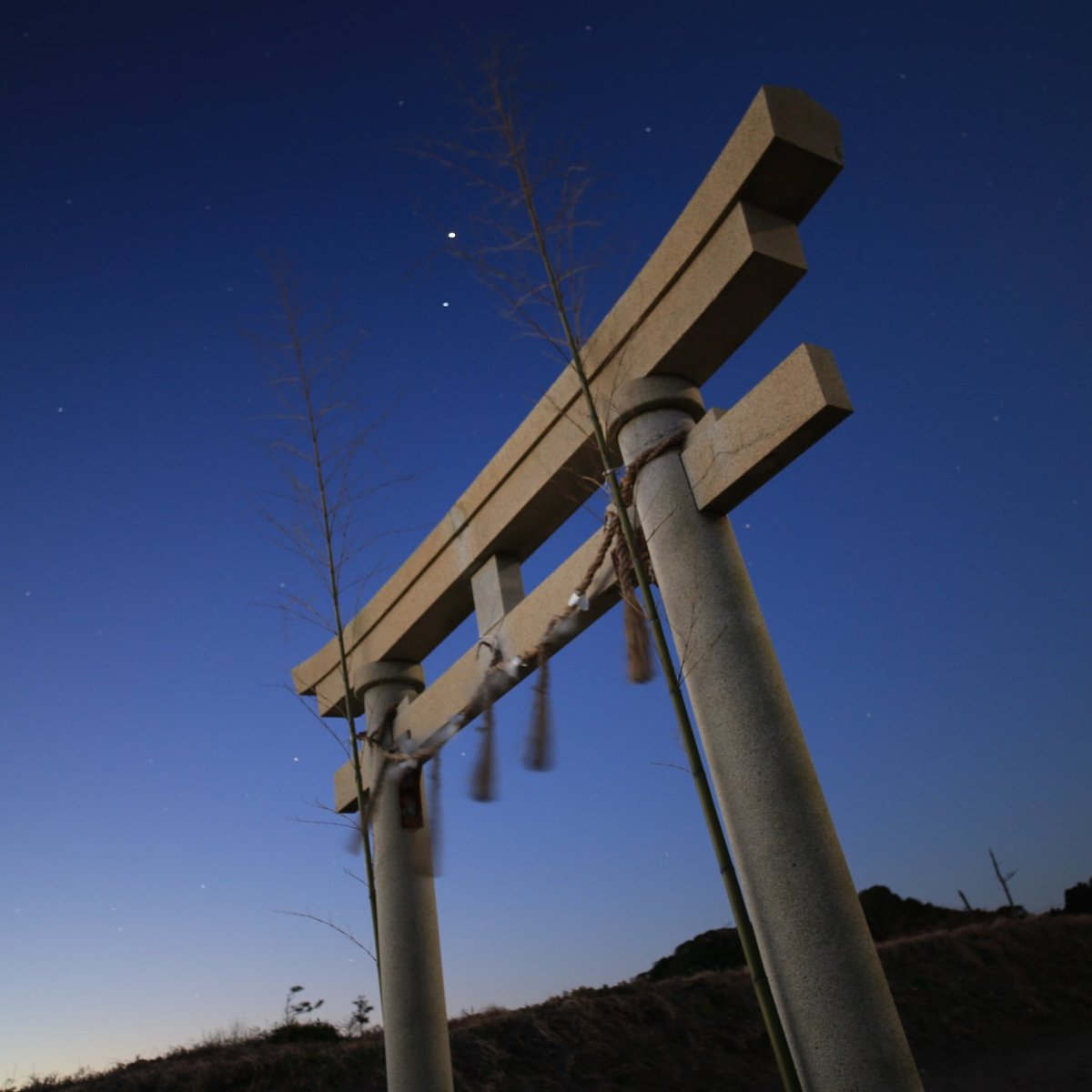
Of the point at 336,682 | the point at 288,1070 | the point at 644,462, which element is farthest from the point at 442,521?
the point at 288,1070

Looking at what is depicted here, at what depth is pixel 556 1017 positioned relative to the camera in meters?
8.81

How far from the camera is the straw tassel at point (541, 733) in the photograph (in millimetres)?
3547

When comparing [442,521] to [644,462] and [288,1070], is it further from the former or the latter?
[288,1070]

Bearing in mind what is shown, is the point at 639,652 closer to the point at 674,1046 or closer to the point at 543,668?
the point at 543,668

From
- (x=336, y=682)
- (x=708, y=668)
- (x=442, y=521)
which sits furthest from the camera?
(x=336, y=682)

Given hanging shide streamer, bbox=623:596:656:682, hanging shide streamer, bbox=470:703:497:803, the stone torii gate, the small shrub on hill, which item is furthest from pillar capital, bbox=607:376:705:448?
the small shrub on hill

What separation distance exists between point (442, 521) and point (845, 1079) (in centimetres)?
340

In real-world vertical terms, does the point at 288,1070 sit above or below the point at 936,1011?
above

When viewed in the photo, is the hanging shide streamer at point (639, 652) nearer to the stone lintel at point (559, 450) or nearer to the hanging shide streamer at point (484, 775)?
the stone lintel at point (559, 450)

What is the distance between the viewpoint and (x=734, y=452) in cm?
292

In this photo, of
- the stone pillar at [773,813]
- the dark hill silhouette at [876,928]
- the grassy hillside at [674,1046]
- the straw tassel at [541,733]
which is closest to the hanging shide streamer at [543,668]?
the straw tassel at [541,733]

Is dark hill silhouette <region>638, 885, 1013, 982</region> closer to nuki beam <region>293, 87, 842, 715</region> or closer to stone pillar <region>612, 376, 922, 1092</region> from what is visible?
nuki beam <region>293, 87, 842, 715</region>

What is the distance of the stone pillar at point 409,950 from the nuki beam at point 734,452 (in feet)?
3.46

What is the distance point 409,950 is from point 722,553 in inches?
117
